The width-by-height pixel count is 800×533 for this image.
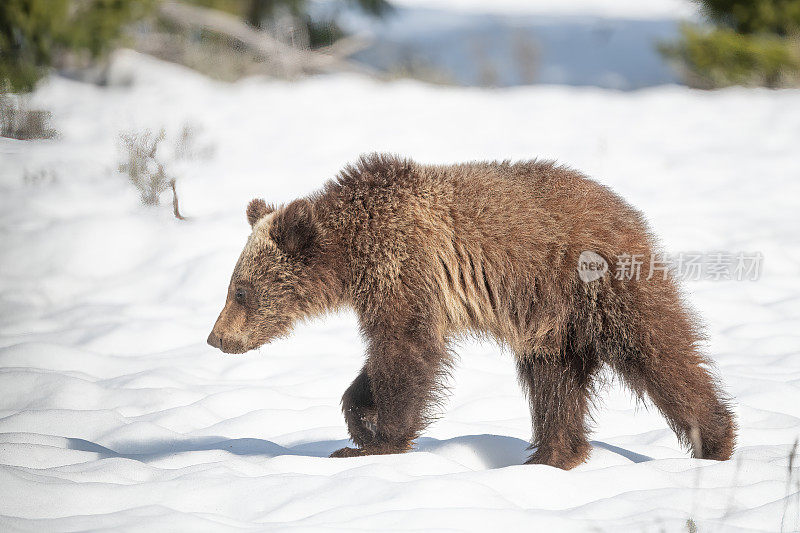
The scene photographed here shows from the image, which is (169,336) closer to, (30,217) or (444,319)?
(30,217)

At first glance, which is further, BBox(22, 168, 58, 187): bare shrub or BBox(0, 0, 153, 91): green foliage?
BBox(0, 0, 153, 91): green foliage

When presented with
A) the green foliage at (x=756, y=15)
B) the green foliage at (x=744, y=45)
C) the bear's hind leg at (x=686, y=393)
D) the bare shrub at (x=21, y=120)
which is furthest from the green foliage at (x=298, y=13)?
the bear's hind leg at (x=686, y=393)

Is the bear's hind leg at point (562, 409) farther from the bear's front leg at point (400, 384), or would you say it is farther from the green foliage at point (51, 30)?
the green foliage at point (51, 30)

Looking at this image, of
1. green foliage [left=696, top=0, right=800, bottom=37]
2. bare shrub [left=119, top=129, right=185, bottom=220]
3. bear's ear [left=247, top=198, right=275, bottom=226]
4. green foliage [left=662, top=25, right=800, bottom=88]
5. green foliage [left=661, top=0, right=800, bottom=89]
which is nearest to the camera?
bear's ear [left=247, top=198, right=275, bottom=226]

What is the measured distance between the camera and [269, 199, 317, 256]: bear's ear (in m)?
3.98

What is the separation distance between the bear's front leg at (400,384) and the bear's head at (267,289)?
58cm

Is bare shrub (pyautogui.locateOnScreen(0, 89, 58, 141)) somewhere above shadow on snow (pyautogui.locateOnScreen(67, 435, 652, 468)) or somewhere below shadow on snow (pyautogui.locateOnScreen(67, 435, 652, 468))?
above

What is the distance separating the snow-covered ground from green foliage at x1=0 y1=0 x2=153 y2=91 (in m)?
0.42

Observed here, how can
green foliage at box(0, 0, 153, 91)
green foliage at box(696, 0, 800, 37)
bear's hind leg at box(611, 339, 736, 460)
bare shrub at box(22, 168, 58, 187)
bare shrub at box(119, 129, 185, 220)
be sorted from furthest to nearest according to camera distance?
green foliage at box(696, 0, 800, 37) → green foliage at box(0, 0, 153, 91) → bare shrub at box(119, 129, 185, 220) → bare shrub at box(22, 168, 58, 187) → bear's hind leg at box(611, 339, 736, 460)

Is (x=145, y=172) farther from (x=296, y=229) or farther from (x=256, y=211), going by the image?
(x=296, y=229)

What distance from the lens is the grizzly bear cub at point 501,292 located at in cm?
357

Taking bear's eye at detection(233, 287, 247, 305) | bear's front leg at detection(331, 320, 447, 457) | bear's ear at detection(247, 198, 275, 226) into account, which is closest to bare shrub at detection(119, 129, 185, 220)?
bear's ear at detection(247, 198, 275, 226)

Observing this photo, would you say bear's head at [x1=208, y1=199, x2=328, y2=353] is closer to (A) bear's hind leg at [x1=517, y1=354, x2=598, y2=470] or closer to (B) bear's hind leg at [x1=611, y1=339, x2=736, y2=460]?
(A) bear's hind leg at [x1=517, y1=354, x2=598, y2=470]

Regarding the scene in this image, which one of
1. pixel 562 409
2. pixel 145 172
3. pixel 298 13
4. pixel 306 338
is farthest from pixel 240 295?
pixel 298 13
